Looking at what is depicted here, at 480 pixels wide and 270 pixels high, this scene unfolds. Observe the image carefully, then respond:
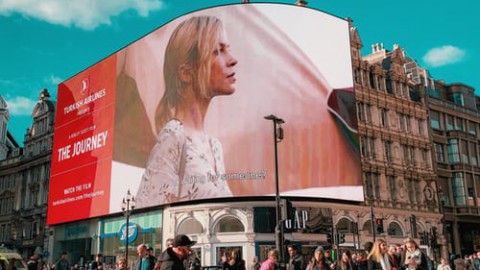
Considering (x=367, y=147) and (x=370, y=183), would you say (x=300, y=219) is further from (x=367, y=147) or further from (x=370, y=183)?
(x=367, y=147)

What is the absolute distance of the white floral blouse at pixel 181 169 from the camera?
3769 centimetres

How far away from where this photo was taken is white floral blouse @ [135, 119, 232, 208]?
37.7 m

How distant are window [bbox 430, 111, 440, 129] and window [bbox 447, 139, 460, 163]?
1.87 metres

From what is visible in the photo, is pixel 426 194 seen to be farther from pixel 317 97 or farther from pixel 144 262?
pixel 144 262

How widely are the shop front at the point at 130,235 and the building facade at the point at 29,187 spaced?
12.6 meters

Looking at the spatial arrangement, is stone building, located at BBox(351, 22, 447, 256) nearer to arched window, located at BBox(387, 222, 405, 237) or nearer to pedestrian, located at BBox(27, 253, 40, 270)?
arched window, located at BBox(387, 222, 405, 237)

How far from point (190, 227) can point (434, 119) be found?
2581cm

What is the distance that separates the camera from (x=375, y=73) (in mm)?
46438

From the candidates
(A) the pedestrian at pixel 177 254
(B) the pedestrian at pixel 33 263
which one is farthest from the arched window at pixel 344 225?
(A) the pedestrian at pixel 177 254

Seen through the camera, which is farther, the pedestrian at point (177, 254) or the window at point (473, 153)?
the window at point (473, 153)

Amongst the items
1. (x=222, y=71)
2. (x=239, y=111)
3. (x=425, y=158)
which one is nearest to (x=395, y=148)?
(x=425, y=158)

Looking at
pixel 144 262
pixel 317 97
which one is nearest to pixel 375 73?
pixel 317 97

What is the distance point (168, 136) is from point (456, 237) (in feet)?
88.1

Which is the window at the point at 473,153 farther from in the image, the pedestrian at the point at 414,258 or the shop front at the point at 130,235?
the pedestrian at the point at 414,258
